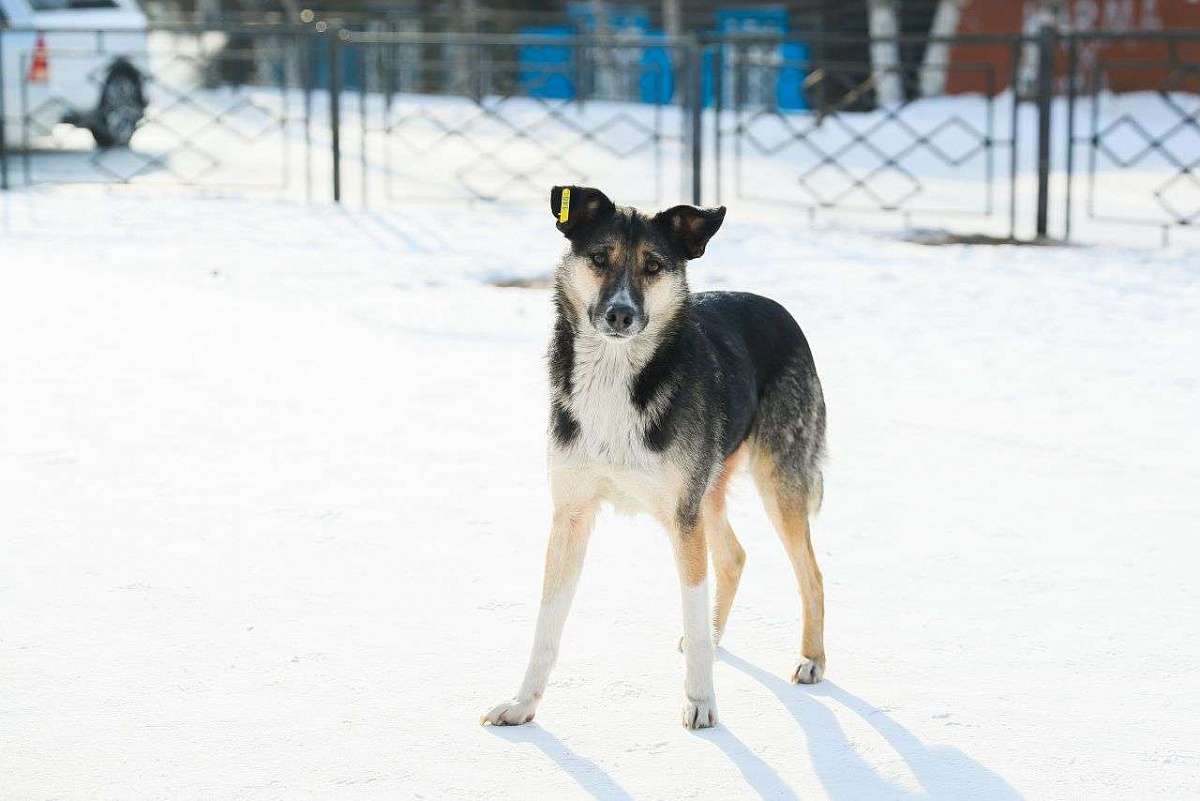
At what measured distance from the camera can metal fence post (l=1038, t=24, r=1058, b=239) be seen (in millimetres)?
12117

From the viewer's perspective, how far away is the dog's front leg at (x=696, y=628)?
379 cm

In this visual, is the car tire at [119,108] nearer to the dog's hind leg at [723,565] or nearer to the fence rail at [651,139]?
the fence rail at [651,139]

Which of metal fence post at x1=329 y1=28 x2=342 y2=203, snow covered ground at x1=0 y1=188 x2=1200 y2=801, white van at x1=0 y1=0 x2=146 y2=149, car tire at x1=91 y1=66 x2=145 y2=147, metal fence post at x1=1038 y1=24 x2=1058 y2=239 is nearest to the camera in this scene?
snow covered ground at x1=0 y1=188 x2=1200 y2=801

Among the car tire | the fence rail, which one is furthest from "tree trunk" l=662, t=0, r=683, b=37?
the car tire

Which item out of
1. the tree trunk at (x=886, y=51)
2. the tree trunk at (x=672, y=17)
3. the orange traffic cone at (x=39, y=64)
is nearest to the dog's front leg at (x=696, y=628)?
the orange traffic cone at (x=39, y=64)

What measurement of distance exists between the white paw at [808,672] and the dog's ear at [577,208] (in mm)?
1221

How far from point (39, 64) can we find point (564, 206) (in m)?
12.4

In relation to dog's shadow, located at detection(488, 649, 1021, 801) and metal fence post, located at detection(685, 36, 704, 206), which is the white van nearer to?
metal fence post, located at detection(685, 36, 704, 206)

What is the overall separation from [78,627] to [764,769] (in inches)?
75.7

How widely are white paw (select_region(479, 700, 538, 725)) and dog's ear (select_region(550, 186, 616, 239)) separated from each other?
43.3 inches

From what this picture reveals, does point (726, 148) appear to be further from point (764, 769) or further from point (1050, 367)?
point (764, 769)

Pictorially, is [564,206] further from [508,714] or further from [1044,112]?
[1044,112]

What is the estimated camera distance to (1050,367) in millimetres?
7812

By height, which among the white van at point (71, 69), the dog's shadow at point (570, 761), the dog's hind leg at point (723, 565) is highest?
the white van at point (71, 69)
